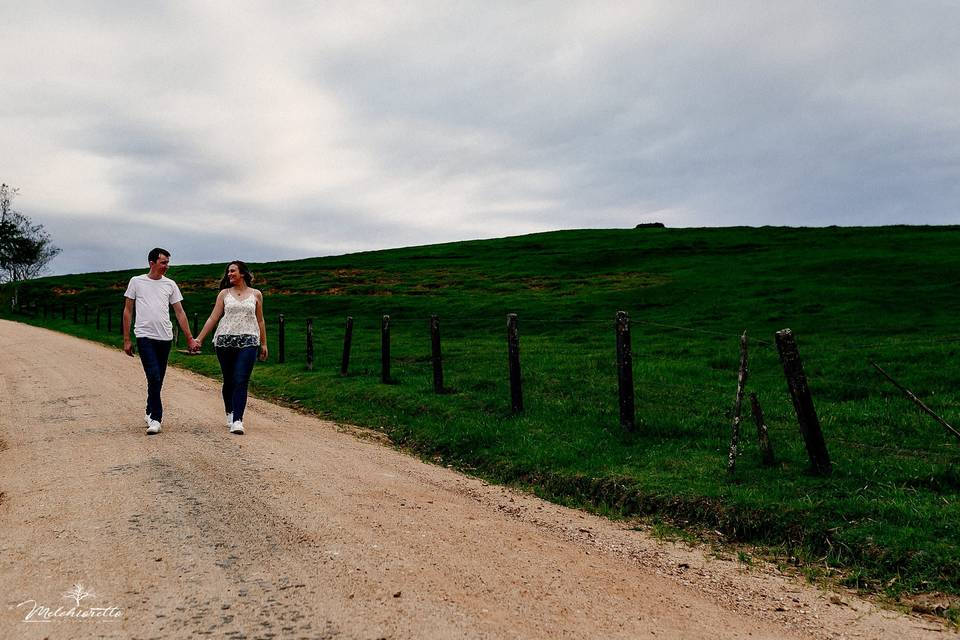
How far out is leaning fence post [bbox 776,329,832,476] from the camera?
7.61m

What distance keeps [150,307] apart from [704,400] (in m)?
10.0

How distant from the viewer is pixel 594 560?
552cm

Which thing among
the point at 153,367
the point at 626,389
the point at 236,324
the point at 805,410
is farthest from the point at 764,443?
the point at 153,367

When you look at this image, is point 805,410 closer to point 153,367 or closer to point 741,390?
point 741,390

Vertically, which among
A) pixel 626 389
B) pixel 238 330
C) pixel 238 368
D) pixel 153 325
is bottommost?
pixel 626 389

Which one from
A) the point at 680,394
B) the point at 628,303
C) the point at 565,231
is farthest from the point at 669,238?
the point at 680,394

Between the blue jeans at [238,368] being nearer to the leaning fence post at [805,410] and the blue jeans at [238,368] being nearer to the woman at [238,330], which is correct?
the woman at [238,330]

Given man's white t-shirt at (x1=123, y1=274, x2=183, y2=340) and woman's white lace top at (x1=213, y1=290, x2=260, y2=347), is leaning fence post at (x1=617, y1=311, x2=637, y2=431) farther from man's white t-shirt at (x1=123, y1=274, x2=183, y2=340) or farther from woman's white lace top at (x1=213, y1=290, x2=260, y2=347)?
man's white t-shirt at (x1=123, y1=274, x2=183, y2=340)

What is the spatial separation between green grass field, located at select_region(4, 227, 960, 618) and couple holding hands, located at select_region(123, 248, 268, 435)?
295 centimetres

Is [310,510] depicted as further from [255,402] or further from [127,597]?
[255,402]

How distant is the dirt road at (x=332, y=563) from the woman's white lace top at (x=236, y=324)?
1.93m

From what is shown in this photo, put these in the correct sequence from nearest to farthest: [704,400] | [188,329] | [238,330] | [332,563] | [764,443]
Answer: [332,563]
[764,443]
[188,329]
[238,330]
[704,400]

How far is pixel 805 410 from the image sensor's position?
7684mm

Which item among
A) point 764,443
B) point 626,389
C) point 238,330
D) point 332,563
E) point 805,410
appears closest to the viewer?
point 332,563
